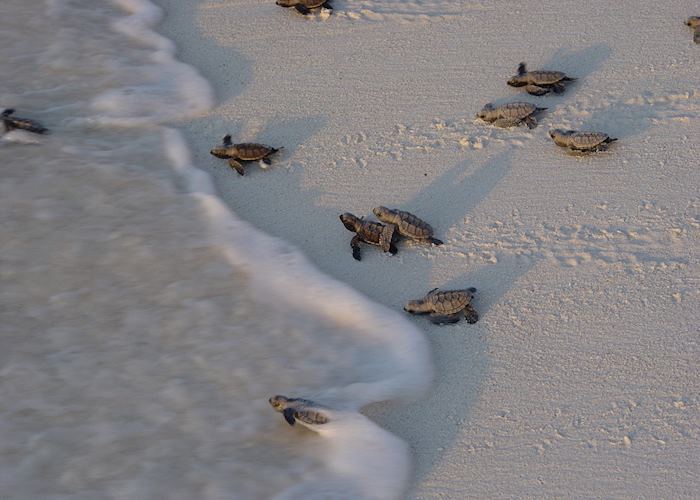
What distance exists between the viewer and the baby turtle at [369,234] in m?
3.67

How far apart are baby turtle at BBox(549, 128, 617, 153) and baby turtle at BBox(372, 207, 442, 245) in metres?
0.86

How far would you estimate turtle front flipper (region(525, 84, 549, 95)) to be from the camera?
4395 millimetres

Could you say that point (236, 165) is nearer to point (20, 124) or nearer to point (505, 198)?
point (20, 124)

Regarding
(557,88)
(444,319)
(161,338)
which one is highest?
(557,88)

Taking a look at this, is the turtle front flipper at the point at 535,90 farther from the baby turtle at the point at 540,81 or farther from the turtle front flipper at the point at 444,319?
the turtle front flipper at the point at 444,319

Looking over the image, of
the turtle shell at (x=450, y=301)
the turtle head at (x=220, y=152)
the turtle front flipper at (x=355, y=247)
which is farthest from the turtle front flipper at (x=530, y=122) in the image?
the turtle head at (x=220, y=152)

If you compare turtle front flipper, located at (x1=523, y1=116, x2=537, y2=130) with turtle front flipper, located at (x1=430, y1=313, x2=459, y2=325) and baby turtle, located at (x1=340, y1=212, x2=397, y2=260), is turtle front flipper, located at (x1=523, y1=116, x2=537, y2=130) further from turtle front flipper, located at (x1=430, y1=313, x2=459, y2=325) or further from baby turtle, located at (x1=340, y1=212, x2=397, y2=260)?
turtle front flipper, located at (x1=430, y1=313, x2=459, y2=325)

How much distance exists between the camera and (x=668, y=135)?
Result: 4.15 meters

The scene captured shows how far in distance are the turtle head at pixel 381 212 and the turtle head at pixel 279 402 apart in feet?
3.30

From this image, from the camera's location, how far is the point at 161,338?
347cm

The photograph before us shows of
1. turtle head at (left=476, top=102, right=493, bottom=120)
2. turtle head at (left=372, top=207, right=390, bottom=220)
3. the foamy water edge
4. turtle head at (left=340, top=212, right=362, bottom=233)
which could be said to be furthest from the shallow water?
turtle head at (left=476, top=102, right=493, bottom=120)

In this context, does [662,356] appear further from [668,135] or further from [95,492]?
[95,492]

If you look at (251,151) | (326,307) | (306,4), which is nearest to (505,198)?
(326,307)

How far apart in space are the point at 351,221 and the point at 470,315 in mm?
732
